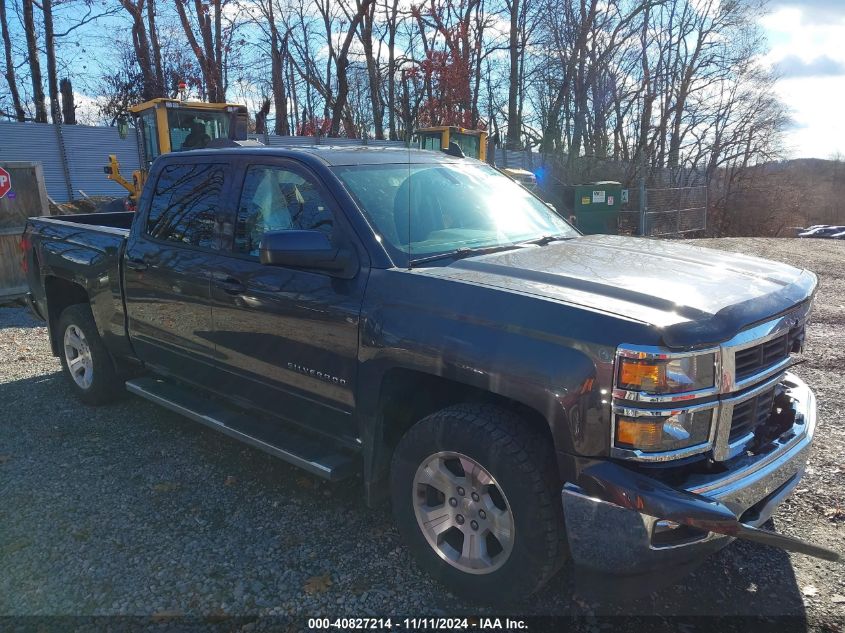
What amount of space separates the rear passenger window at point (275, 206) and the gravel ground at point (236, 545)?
1480 mm

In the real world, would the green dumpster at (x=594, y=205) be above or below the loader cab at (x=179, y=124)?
below

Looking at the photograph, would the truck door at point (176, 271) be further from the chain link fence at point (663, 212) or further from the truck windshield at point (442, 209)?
the chain link fence at point (663, 212)

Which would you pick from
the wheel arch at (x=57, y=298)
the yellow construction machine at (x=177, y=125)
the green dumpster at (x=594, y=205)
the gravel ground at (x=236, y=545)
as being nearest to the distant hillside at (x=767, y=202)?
the green dumpster at (x=594, y=205)

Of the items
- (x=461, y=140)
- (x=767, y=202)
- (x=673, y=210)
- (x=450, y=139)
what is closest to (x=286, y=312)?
(x=450, y=139)

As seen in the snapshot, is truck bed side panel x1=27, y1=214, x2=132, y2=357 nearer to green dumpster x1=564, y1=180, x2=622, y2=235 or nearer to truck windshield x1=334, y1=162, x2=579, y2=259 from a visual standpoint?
truck windshield x1=334, y1=162, x2=579, y2=259

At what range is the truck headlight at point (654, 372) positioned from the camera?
2.19 m

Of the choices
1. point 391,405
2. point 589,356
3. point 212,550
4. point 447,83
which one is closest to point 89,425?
point 212,550

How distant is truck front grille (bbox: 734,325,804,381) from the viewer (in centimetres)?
243

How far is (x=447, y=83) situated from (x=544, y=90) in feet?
34.4

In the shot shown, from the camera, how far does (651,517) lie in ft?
7.10

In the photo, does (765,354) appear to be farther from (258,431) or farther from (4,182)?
(4,182)

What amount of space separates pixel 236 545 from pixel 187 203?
216cm

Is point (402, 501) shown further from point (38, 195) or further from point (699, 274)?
point (38, 195)

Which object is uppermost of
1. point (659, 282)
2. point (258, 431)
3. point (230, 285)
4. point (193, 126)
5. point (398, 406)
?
point (193, 126)
